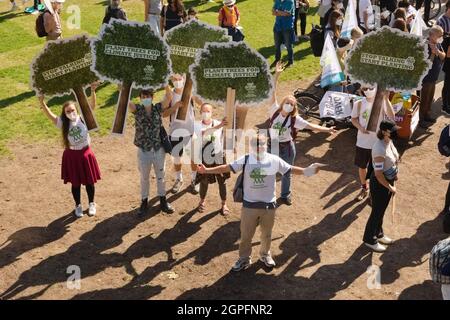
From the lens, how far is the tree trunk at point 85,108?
28.7 ft

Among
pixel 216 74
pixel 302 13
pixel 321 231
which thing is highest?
pixel 216 74

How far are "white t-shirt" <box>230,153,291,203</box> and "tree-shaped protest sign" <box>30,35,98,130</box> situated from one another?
258 centimetres

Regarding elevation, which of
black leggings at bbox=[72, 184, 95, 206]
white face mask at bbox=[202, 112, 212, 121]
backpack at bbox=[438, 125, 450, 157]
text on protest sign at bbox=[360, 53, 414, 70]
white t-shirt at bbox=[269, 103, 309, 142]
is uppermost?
text on protest sign at bbox=[360, 53, 414, 70]

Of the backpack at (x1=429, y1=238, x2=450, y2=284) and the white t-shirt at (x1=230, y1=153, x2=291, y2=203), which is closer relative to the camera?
the backpack at (x1=429, y1=238, x2=450, y2=284)

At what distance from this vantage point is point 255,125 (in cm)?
1315

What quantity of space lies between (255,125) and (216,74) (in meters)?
4.72

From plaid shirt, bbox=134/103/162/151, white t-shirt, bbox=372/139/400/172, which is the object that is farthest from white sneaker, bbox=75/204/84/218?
white t-shirt, bbox=372/139/400/172

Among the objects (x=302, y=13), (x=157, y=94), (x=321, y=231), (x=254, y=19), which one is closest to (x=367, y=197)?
(x=321, y=231)

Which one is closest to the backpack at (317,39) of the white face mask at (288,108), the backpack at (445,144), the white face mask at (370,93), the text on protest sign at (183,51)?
the white face mask at (370,93)

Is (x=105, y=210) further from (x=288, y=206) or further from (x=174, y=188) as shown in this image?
(x=288, y=206)

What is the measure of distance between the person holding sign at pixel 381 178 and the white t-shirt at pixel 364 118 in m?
1.06

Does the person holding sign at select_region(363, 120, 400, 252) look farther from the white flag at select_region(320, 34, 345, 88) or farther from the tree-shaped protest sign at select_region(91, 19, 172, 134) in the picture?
the white flag at select_region(320, 34, 345, 88)

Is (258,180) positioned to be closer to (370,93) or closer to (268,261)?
(268,261)

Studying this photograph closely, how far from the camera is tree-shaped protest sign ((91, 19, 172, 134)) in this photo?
8305 mm
